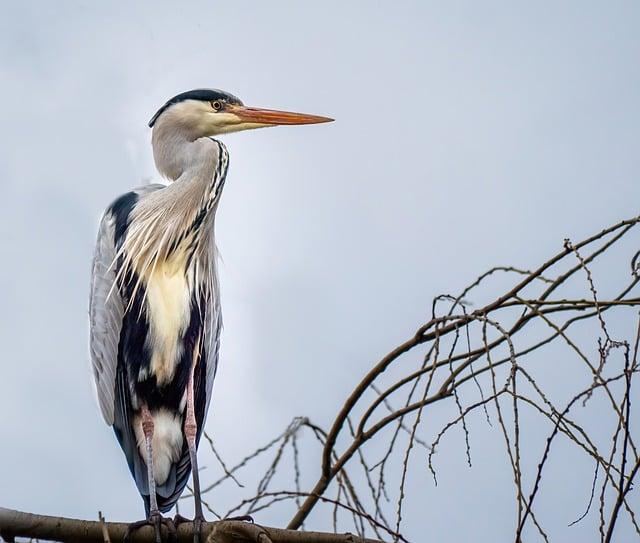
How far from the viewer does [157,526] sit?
2.23 metres

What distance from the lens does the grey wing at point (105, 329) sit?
2.77m

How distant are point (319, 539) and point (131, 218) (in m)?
1.47

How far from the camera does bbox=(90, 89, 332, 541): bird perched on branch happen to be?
9.03 feet

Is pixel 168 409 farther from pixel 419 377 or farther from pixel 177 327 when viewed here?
pixel 419 377

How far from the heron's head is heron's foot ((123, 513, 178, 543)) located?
1359 millimetres

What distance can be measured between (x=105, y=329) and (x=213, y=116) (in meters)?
0.85

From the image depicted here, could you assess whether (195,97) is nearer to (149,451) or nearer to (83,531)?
(149,451)

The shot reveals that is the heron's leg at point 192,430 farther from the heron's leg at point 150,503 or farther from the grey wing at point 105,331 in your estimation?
the grey wing at point 105,331

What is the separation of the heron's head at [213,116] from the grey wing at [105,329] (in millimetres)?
557

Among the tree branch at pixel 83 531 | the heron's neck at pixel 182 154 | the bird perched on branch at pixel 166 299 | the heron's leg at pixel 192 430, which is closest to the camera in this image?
the tree branch at pixel 83 531

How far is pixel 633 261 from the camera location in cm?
180

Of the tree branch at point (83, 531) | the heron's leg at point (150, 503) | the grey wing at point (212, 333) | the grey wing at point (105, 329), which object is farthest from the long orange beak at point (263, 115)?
the tree branch at point (83, 531)

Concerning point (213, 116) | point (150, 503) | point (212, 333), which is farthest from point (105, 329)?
point (213, 116)

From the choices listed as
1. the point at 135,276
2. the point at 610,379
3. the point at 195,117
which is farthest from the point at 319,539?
the point at 195,117
